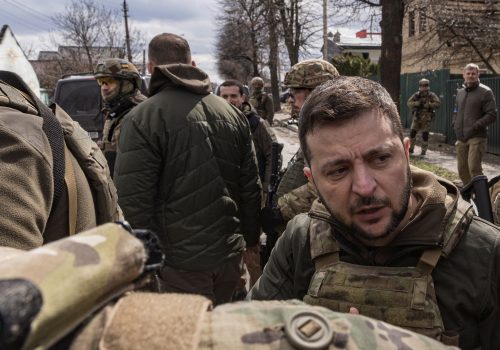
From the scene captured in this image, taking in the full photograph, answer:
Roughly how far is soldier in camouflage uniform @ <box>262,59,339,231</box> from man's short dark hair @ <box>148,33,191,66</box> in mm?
699

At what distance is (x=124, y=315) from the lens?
587mm

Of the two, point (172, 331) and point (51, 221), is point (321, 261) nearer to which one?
point (51, 221)

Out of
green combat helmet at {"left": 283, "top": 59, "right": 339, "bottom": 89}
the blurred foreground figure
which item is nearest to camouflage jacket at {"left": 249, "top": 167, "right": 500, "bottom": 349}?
the blurred foreground figure

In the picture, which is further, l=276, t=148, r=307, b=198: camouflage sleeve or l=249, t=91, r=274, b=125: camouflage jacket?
l=249, t=91, r=274, b=125: camouflage jacket

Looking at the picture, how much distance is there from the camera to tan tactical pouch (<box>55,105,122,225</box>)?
144 centimetres

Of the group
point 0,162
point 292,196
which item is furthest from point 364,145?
point 292,196

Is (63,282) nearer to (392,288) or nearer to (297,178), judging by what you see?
(392,288)

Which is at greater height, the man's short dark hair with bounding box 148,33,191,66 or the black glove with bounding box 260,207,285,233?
the man's short dark hair with bounding box 148,33,191,66

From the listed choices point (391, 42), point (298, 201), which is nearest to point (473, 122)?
point (391, 42)

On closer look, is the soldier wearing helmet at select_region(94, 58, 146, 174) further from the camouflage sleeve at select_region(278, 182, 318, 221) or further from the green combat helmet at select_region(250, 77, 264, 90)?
the green combat helmet at select_region(250, 77, 264, 90)

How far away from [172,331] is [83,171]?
0.99 metres

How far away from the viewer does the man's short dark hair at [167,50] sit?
122 inches

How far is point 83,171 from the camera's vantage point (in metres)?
1.45

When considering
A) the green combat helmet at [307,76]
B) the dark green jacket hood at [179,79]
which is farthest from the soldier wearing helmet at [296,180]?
the dark green jacket hood at [179,79]
